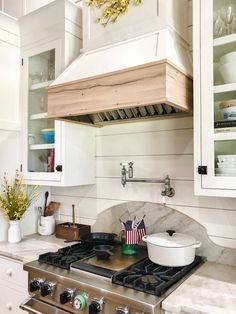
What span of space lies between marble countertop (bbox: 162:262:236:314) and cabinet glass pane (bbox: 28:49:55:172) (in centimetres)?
123

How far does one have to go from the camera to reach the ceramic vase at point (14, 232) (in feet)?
6.81

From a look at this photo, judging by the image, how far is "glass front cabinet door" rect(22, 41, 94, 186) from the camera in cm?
196

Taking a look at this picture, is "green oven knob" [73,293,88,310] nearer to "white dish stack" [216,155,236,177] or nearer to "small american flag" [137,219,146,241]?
"small american flag" [137,219,146,241]

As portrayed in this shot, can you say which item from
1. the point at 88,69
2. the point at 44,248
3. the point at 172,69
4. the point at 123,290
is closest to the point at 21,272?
the point at 44,248

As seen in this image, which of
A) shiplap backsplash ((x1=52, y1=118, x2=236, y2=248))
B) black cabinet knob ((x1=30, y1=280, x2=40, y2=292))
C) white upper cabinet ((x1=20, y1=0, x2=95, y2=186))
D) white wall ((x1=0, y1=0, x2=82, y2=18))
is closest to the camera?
black cabinet knob ((x1=30, y1=280, x2=40, y2=292))

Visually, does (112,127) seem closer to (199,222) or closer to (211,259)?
(199,222)

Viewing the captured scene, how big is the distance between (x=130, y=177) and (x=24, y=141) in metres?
0.89

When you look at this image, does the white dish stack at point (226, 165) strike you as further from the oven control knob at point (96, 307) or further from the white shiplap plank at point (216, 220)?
the oven control knob at point (96, 307)

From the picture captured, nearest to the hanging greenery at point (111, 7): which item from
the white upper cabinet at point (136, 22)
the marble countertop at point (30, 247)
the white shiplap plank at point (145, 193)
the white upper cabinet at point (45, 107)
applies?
the white upper cabinet at point (136, 22)

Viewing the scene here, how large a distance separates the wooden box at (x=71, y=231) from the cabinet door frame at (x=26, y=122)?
43 centimetres

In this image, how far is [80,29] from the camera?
2041 millimetres

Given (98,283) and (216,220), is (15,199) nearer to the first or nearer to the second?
(98,283)

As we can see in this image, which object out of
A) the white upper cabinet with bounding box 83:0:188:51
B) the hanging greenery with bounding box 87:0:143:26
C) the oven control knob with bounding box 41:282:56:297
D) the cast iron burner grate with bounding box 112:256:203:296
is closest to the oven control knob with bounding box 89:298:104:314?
the cast iron burner grate with bounding box 112:256:203:296

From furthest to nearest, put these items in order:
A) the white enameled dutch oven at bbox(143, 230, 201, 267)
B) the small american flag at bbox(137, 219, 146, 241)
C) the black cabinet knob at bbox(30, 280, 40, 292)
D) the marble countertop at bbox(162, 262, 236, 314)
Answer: the small american flag at bbox(137, 219, 146, 241), the black cabinet knob at bbox(30, 280, 40, 292), the white enameled dutch oven at bbox(143, 230, 201, 267), the marble countertop at bbox(162, 262, 236, 314)
